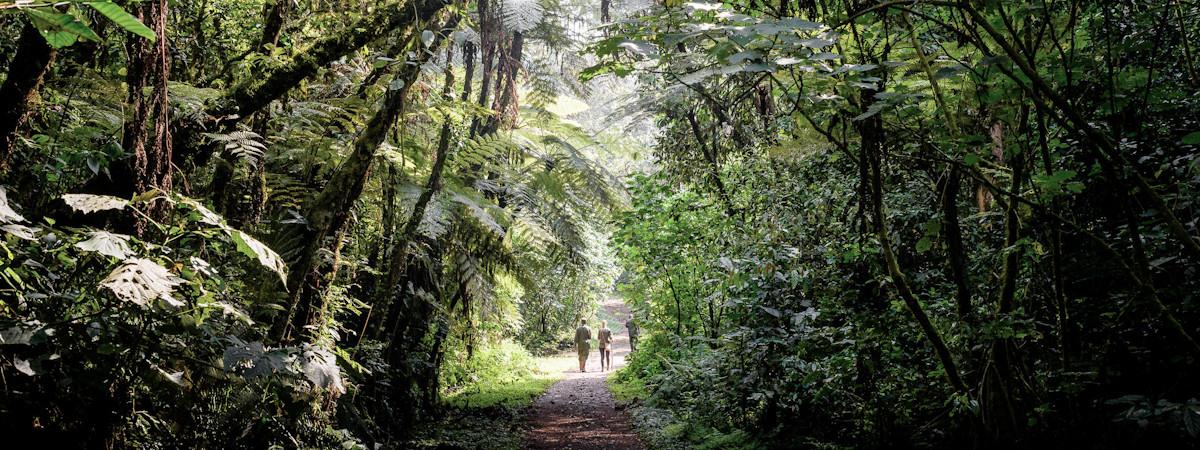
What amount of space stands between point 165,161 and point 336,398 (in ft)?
8.65

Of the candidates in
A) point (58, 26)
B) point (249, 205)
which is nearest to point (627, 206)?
point (249, 205)

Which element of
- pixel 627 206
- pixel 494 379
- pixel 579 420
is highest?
pixel 627 206

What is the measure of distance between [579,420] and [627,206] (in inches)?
128

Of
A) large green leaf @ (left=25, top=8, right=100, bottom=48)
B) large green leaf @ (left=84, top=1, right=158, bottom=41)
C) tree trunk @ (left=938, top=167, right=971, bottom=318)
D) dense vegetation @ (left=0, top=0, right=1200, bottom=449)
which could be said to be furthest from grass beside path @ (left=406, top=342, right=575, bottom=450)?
large green leaf @ (left=84, top=1, right=158, bottom=41)

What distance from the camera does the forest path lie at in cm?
747

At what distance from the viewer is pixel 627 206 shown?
26.6 ft

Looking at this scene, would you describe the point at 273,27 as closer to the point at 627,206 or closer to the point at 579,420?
the point at 627,206

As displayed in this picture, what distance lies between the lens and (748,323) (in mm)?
6309

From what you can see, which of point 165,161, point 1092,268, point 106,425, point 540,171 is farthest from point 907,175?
point 106,425

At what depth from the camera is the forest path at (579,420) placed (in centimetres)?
747

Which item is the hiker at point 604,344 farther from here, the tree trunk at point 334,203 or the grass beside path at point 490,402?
the tree trunk at point 334,203

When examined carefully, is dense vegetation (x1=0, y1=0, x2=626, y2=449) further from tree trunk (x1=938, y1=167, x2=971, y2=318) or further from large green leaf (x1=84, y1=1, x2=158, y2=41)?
tree trunk (x1=938, y1=167, x2=971, y2=318)

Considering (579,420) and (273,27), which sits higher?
(273,27)

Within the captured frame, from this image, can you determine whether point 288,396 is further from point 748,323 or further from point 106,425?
point 748,323
